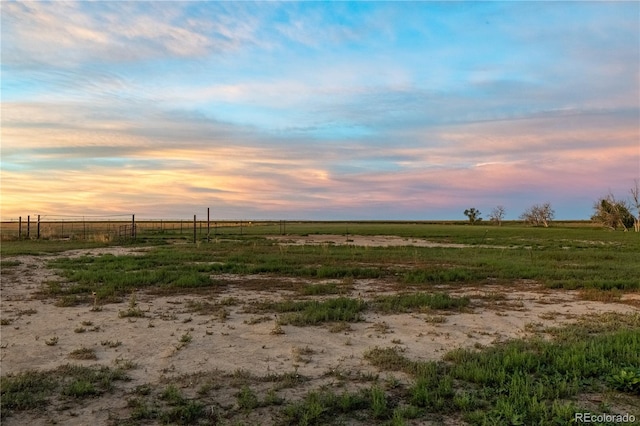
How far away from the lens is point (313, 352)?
6.36 m

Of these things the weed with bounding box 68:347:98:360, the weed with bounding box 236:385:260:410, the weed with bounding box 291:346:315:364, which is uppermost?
the weed with bounding box 68:347:98:360

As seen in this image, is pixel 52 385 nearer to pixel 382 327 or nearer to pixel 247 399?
pixel 247 399

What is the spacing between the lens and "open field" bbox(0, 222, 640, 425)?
4.41 metres

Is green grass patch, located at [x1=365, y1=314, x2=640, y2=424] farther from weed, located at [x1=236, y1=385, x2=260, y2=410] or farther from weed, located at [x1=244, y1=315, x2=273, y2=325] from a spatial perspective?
weed, located at [x1=244, y1=315, x2=273, y2=325]

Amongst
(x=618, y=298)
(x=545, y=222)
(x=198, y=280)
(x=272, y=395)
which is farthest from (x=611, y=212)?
(x=272, y=395)

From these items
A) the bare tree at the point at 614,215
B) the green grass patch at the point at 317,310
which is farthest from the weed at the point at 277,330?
the bare tree at the point at 614,215

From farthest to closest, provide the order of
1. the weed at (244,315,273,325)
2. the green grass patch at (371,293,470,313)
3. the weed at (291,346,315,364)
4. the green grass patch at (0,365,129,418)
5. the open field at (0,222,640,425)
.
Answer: the green grass patch at (371,293,470,313) → the weed at (244,315,273,325) → the weed at (291,346,315,364) → the green grass patch at (0,365,129,418) → the open field at (0,222,640,425)

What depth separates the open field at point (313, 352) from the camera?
4406mm

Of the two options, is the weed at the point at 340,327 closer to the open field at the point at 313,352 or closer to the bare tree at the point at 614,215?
the open field at the point at 313,352

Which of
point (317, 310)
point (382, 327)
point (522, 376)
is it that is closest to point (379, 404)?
point (522, 376)

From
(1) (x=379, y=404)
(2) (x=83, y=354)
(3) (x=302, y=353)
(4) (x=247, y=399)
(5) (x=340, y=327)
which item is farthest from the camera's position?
(5) (x=340, y=327)

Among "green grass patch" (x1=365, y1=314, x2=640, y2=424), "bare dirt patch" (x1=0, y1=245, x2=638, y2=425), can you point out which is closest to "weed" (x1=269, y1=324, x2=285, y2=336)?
"bare dirt patch" (x1=0, y1=245, x2=638, y2=425)

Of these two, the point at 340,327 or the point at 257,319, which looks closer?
the point at 340,327

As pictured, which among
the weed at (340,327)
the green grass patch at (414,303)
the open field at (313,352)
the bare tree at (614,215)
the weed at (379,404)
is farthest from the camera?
the bare tree at (614,215)
